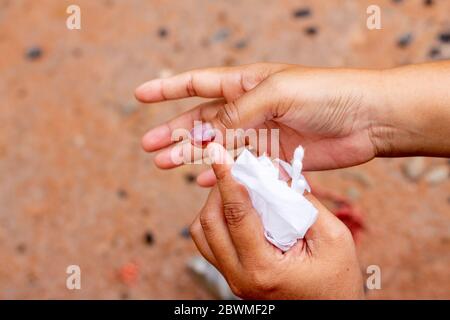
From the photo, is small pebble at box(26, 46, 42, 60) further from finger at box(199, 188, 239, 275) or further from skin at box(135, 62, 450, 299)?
finger at box(199, 188, 239, 275)

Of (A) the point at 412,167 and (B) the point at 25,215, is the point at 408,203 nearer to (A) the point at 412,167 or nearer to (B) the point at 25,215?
(A) the point at 412,167

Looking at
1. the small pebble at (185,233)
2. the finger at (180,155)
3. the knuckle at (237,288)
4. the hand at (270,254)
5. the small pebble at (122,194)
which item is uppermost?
the small pebble at (122,194)

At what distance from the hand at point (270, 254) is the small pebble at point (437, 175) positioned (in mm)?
1299

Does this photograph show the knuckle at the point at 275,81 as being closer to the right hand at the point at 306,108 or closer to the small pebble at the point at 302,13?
the right hand at the point at 306,108

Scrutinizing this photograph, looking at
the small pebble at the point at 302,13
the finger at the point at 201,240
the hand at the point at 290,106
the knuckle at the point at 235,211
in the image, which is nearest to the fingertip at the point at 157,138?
the hand at the point at 290,106

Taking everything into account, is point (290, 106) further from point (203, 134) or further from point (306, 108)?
point (203, 134)

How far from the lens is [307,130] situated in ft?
7.63

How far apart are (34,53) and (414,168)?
7.26 ft

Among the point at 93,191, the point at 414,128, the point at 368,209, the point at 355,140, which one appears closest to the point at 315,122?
the point at 355,140

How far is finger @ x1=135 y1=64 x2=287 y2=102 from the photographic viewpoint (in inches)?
95.2

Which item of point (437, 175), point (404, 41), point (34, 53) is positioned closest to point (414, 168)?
point (437, 175)

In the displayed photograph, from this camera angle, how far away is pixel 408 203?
3.05 m

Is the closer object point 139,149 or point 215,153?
point 215,153

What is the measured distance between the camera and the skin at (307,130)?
1911 mm
